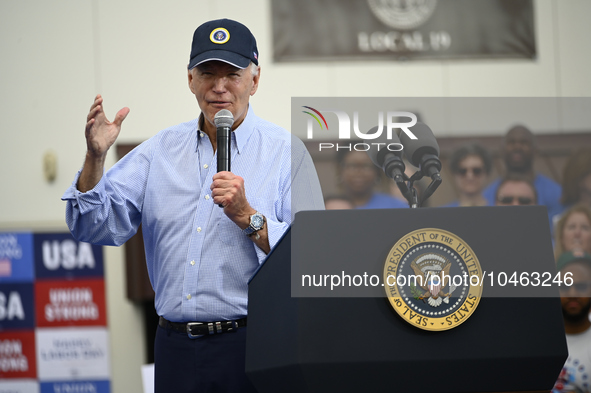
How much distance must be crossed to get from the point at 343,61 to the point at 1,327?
3.06m

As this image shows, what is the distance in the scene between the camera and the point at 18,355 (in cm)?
434

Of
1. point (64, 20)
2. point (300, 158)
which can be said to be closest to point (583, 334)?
point (300, 158)

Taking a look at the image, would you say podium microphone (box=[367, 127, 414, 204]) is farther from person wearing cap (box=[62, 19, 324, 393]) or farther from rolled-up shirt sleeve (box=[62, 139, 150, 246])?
rolled-up shirt sleeve (box=[62, 139, 150, 246])

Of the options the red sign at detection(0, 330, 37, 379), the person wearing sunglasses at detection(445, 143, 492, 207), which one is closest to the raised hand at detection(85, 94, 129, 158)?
the person wearing sunglasses at detection(445, 143, 492, 207)

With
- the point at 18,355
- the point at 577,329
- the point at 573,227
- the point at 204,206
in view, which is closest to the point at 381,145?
the point at 204,206

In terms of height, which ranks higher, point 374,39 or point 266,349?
point 374,39

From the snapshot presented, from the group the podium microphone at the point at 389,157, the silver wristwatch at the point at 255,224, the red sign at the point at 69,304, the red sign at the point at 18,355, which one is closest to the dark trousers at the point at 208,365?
the silver wristwatch at the point at 255,224

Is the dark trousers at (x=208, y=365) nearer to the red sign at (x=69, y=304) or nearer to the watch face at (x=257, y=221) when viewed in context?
the watch face at (x=257, y=221)

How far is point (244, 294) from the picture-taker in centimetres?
142

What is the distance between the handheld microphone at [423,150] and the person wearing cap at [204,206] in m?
0.35

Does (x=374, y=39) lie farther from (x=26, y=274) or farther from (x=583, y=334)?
(x=26, y=274)

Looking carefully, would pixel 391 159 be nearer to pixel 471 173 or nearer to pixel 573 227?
pixel 471 173

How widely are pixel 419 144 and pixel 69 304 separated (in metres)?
3.79

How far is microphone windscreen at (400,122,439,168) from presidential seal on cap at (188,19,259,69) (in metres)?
0.53
